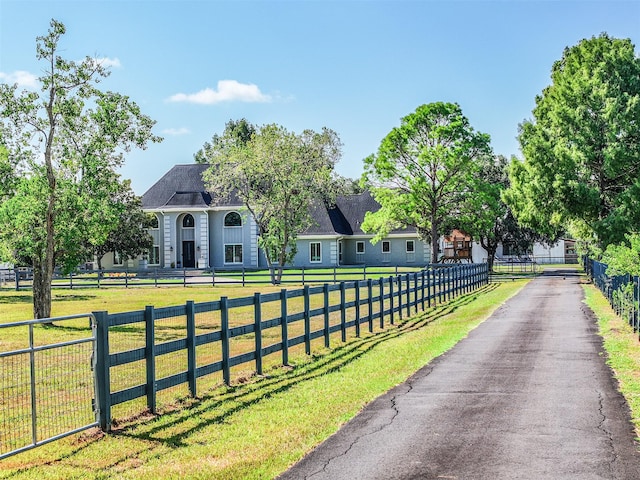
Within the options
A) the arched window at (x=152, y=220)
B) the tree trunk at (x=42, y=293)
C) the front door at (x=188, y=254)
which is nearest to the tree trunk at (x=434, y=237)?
the front door at (x=188, y=254)

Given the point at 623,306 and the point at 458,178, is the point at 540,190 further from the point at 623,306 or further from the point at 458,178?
the point at 623,306

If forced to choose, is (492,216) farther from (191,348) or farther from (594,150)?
(191,348)

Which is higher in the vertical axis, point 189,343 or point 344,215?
point 344,215

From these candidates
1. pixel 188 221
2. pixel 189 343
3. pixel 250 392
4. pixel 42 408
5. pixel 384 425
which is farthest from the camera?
pixel 188 221

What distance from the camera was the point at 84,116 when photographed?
22.5 metres

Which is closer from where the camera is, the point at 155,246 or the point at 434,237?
the point at 434,237

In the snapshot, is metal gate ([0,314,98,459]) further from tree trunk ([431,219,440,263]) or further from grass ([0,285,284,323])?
tree trunk ([431,219,440,263])

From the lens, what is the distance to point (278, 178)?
4688 cm

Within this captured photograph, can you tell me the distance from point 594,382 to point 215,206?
51793mm

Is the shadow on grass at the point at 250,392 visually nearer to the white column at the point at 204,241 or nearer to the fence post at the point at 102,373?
the fence post at the point at 102,373

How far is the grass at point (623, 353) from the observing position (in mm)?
9752

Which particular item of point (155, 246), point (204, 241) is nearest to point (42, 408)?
point (204, 241)

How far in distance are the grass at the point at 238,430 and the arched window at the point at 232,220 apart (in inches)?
1905

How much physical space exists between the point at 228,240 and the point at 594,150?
32299mm
